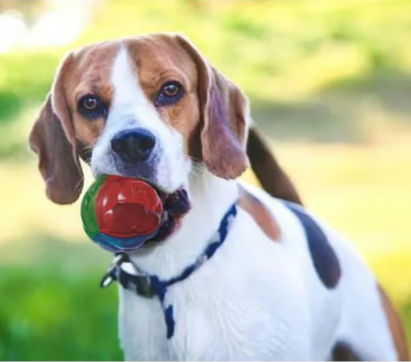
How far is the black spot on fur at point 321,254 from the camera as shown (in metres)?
1.73

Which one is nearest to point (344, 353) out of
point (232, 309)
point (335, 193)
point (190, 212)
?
point (232, 309)

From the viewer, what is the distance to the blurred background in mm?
2500

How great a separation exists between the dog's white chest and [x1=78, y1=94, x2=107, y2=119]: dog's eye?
267 millimetres

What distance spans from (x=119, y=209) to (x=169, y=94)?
170 millimetres

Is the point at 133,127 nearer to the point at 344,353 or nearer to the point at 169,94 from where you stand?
the point at 169,94

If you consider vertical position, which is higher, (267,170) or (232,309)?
(267,170)

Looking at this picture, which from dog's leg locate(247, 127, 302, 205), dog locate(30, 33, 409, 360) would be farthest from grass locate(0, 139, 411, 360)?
dog locate(30, 33, 409, 360)

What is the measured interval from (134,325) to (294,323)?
0.23m

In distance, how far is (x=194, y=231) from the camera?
1601 mm

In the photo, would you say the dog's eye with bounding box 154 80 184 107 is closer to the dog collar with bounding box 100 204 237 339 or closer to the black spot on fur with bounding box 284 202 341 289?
the dog collar with bounding box 100 204 237 339

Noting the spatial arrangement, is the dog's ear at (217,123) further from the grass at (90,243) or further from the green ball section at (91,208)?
the grass at (90,243)

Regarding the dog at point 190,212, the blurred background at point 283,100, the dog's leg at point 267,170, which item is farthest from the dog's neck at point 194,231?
the blurred background at point 283,100

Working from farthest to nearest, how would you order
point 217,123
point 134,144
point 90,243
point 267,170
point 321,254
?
point 90,243 → point 267,170 → point 321,254 → point 217,123 → point 134,144

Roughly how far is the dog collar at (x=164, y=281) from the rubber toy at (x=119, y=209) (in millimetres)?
142
